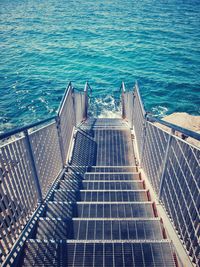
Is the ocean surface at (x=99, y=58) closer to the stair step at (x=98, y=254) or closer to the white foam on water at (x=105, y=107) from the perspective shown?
the white foam on water at (x=105, y=107)

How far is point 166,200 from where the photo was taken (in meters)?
4.60

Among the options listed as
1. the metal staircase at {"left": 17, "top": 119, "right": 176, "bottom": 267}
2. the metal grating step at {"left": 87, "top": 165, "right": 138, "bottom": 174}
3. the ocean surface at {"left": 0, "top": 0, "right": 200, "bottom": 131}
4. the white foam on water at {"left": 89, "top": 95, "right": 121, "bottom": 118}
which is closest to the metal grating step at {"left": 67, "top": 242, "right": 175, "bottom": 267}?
the metal staircase at {"left": 17, "top": 119, "right": 176, "bottom": 267}

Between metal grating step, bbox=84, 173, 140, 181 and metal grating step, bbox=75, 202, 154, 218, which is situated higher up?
metal grating step, bbox=84, 173, 140, 181

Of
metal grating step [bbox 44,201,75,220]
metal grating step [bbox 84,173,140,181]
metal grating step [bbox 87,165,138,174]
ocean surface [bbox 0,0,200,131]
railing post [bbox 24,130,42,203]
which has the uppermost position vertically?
ocean surface [bbox 0,0,200,131]

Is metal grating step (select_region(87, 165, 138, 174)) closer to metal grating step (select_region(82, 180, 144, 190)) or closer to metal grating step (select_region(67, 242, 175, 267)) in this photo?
metal grating step (select_region(82, 180, 144, 190))

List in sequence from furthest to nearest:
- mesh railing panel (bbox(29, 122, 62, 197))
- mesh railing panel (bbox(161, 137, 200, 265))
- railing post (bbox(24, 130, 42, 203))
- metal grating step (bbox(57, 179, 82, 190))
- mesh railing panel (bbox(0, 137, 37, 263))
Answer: metal grating step (bbox(57, 179, 82, 190)), mesh railing panel (bbox(29, 122, 62, 197)), railing post (bbox(24, 130, 42, 203)), mesh railing panel (bbox(0, 137, 37, 263)), mesh railing panel (bbox(161, 137, 200, 265))

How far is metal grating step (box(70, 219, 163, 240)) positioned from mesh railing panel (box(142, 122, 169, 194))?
106 cm

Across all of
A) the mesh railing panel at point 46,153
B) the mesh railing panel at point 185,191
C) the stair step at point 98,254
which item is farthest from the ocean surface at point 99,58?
the stair step at point 98,254

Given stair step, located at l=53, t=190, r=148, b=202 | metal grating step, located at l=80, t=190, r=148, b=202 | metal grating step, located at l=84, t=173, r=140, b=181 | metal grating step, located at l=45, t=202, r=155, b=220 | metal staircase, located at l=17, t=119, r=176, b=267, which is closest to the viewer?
metal staircase, located at l=17, t=119, r=176, b=267

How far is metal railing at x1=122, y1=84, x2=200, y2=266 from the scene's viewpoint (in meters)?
3.21

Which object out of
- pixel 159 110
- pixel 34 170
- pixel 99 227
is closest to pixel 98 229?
pixel 99 227

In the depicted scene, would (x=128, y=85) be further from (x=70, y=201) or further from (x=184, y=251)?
(x=184, y=251)

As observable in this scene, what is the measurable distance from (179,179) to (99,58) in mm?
24530

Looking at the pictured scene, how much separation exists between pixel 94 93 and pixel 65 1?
45.6 m
